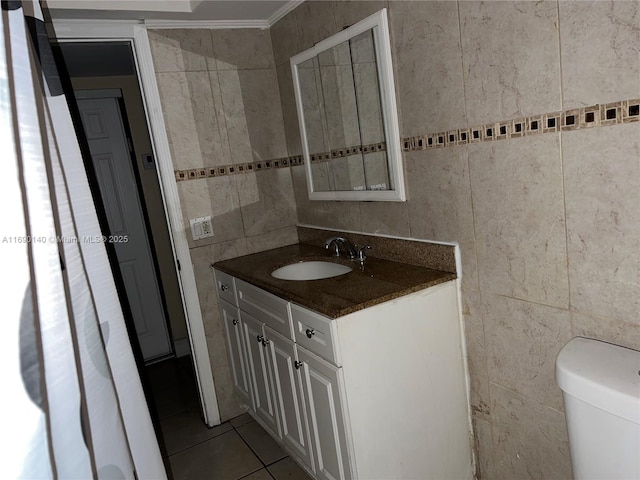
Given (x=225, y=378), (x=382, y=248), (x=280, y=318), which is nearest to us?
(x=280, y=318)

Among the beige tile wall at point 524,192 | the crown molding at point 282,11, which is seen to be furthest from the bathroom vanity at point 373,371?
the crown molding at point 282,11

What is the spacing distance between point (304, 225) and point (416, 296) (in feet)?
3.77

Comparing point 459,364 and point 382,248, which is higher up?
point 382,248

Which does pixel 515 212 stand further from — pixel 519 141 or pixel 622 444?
pixel 622 444

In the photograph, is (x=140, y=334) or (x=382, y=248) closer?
(x=382, y=248)

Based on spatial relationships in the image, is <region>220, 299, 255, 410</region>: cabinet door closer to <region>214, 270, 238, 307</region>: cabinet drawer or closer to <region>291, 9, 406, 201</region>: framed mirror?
<region>214, 270, 238, 307</region>: cabinet drawer

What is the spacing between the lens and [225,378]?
2639 millimetres

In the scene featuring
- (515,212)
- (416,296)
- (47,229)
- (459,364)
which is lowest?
(459,364)

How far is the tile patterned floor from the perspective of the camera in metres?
2.17

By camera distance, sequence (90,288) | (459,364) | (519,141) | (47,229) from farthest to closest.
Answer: (459,364) < (519,141) < (90,288) < (47,229)

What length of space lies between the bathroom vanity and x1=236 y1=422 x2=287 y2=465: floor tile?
1.03 ft

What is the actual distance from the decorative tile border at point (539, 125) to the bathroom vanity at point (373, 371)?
489 millimetres

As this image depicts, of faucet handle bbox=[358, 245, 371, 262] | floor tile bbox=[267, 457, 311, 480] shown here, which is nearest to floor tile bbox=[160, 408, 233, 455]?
floor tile bbox=[267, 457, 311, 480]

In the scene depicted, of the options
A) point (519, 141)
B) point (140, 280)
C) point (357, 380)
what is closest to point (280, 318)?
point (357, 380)
